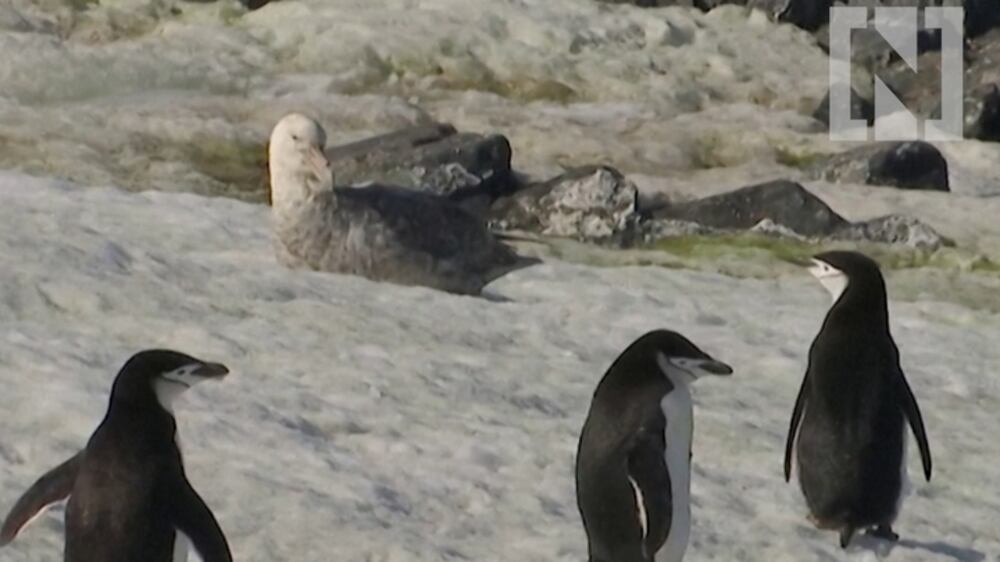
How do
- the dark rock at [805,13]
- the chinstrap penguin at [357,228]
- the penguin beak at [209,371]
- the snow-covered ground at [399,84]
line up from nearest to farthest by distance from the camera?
the penguin beak at [209,371] → the chinstrap penguin at [357,228] → the snow-covered ground at [399,84] → the dark rock at [805,13]

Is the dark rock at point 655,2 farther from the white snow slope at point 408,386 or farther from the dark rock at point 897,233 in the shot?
the white snow slope at point 408,386

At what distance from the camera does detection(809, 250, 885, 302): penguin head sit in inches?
296

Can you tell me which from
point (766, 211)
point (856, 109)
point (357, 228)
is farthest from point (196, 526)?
point (856, 109)

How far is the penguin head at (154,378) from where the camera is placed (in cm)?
559

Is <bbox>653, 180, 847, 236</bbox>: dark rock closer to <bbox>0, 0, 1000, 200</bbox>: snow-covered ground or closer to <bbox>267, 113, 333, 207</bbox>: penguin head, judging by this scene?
<bbox>0, 0, 1000, 200</bbox>: snow-covered ground

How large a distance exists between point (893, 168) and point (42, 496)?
1302 centimetres

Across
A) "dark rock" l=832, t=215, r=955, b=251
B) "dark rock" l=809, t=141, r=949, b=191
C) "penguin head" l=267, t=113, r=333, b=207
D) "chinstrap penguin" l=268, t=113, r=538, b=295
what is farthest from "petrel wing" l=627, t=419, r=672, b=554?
"dark rock" l=809, t=141, r=949, b=191

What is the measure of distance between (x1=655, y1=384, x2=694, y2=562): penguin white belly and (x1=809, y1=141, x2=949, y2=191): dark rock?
1133 cm

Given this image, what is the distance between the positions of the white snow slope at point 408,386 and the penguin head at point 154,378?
1.10m

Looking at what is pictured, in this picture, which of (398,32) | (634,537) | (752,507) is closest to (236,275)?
(752,507)

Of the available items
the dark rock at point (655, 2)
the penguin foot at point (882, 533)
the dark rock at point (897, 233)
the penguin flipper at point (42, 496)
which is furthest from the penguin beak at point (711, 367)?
the dark rock at point (655, 2)

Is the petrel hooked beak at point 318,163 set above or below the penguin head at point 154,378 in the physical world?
below

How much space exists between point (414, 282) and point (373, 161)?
4257mm

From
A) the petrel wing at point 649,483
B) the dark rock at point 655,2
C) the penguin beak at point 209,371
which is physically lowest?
the dark rock at point 655,2
